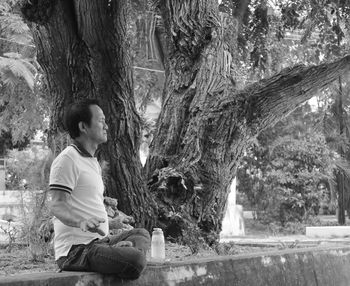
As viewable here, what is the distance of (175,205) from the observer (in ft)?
25.9

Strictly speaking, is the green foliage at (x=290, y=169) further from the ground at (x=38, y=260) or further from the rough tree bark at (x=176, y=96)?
the ground at (x=38, y=260)

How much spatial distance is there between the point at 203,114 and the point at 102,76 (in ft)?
5.85

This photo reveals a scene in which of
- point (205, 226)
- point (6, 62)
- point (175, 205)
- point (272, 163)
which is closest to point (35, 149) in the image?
point (175, 205)

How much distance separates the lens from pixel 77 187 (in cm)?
378

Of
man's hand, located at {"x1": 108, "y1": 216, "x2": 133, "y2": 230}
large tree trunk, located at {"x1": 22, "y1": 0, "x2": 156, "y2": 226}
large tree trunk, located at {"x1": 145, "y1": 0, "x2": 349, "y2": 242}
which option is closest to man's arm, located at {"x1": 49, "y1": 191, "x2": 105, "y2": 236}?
man's hand, located at {"x1": 108, "y1": 216, "x2": 133, "y2": 230}

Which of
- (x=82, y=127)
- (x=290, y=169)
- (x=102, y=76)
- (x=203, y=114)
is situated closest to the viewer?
(x=82, y=127)

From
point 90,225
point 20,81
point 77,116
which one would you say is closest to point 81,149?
point 77,116

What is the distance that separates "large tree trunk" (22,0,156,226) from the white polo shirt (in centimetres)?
297

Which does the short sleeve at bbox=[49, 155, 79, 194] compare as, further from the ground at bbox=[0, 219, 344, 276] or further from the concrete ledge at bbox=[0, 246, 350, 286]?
the ground at bbox=[0, 219, 344, 276]

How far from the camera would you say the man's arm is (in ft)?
11.6

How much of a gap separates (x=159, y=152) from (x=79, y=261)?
15.4ft

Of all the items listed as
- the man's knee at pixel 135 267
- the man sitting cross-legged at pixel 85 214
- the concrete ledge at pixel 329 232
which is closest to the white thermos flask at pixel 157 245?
the man sitting cross-legged at pixel 85 214

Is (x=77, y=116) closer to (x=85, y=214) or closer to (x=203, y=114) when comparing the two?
(x=85, y=214)

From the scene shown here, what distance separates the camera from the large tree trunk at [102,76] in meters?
6.92
